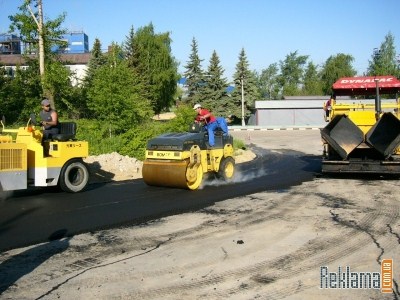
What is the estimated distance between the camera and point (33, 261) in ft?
16.8

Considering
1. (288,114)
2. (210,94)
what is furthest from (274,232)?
(288,114)

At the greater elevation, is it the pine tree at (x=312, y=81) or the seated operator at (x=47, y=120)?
the pine tree at (x=312, y=81)

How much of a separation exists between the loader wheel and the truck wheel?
3464mm

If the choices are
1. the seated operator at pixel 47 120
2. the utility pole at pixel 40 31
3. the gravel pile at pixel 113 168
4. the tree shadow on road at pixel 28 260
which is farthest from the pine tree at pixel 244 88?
the tree shadow on road at pixel 28 260

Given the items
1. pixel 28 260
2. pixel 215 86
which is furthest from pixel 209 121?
pixel 215 86

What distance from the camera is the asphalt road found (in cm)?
659

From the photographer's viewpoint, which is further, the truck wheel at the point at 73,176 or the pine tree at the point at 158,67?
the pine tree at the point at 158,67

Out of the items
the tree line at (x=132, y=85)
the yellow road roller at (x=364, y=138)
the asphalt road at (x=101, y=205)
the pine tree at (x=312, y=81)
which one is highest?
the pine tree at (x=312, y=81)

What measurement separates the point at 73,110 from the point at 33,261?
84.5 feet

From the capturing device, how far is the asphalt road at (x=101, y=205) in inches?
260

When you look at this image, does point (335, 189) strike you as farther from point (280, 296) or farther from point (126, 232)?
point (280, 296)

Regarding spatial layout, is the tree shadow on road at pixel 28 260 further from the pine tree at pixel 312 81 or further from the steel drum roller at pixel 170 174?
the pine tree at pixel 312 81

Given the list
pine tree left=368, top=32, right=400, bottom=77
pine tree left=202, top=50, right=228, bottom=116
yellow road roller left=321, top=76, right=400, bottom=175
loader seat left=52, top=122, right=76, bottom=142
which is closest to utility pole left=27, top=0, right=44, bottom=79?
loader seat left=52, top=122, right=76, bottom=142

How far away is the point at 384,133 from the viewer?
11.5m
